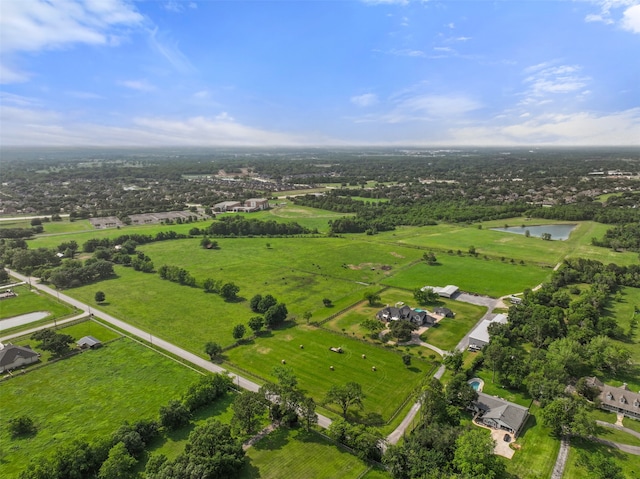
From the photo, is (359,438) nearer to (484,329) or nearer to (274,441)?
(274,441)

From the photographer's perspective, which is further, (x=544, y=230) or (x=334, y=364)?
(x=544, y=230)

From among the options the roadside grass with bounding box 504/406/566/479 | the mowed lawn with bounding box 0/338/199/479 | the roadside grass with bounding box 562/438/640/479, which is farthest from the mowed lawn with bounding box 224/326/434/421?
the roadside grass with bounding box 562/438/640/479

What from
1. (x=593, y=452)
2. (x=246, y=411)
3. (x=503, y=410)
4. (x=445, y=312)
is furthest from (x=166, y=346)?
(x=593, y=452)

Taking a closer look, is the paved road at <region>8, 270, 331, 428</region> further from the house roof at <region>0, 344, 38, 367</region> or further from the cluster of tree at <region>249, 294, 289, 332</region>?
the house roof at <region>0, 344, 38, 367</region>

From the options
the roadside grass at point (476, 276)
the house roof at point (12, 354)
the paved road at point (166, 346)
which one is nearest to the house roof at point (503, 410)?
the paved road at point (166, 346)

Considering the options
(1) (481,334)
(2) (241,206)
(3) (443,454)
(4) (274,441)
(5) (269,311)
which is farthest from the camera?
(2) (241,206)
